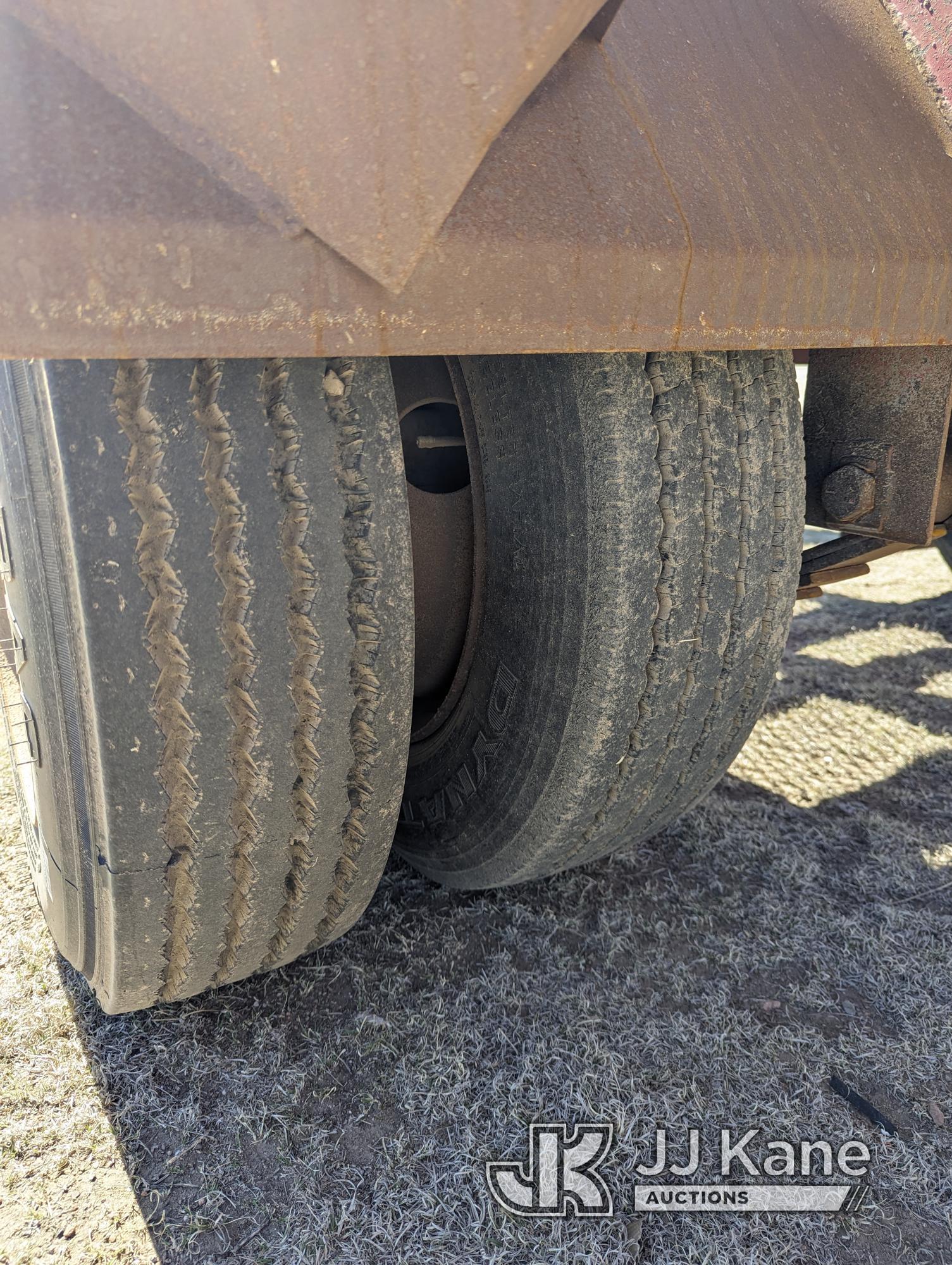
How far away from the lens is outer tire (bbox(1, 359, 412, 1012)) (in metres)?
0.92

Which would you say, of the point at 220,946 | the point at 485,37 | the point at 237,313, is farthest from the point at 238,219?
the point at 220,946

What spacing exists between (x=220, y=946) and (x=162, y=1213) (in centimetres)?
34

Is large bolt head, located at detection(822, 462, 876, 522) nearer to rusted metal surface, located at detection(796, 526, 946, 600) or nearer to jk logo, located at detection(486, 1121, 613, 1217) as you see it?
rusted metal surface, located at detection(796, 526, 946, 600)

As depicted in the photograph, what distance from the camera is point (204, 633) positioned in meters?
0.98

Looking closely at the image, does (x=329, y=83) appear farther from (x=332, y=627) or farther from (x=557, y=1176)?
(x=557, y=1176)

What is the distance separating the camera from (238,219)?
2.50ft

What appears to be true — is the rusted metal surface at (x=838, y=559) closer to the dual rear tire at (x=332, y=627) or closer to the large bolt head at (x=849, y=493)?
the large bolt head at (x=849, y=493)

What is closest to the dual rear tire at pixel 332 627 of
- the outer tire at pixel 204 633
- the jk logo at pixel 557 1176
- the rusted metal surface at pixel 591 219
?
the outer tire at pixel 204 633

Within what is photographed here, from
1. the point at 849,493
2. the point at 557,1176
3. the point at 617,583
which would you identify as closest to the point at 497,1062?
the point at 557,1176

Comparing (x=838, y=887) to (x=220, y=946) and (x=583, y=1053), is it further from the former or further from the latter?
(x=220, y=946)

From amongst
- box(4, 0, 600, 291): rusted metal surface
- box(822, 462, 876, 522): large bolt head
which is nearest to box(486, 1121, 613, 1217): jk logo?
box(822, 462, 876, 522): large bolt head

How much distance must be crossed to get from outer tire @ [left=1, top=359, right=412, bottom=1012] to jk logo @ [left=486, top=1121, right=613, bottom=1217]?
481 mm

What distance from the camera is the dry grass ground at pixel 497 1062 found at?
1.17 metres

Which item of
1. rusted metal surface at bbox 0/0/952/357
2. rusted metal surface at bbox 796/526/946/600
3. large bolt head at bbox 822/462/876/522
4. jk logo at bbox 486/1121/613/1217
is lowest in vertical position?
jk logo at bbox 486/1121/613/1217
